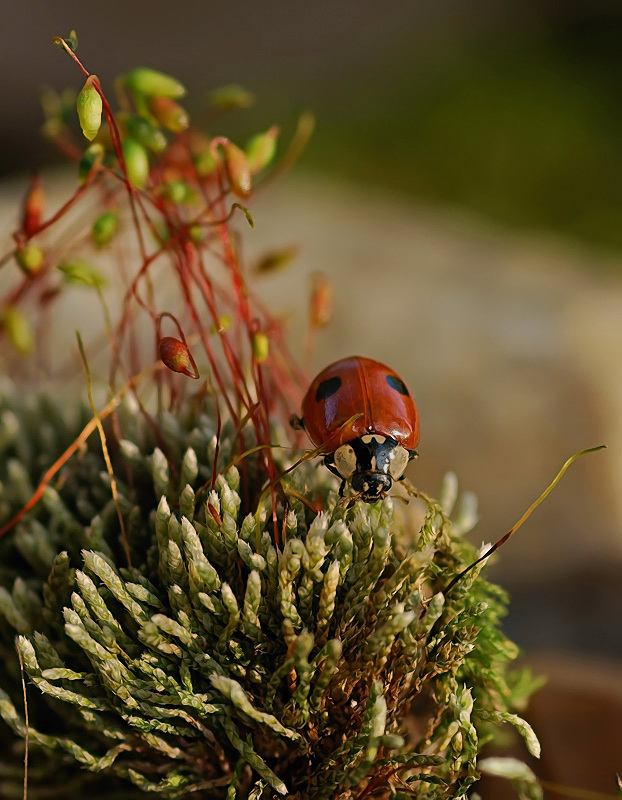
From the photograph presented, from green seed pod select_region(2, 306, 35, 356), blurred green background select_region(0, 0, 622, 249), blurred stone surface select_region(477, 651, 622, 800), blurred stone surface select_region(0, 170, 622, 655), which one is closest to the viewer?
blurred stone surface select_region(477, 651, 622, 800)

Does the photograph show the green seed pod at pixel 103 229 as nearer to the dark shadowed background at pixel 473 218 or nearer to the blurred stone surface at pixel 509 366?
the dark shadowed background at pixel 473 218

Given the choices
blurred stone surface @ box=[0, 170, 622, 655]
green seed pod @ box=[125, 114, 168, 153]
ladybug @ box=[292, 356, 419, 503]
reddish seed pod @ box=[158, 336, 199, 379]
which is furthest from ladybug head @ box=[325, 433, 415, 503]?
blurred stone surface @ box=[0, 170, 622, 655]

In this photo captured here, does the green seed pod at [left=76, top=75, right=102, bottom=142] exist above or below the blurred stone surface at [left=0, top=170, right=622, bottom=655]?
below

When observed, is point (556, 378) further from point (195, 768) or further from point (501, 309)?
point (195, 768)

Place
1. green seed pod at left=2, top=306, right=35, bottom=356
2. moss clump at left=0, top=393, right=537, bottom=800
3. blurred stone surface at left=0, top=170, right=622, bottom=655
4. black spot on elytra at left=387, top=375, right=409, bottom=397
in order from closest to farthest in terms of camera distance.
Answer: moss clump at left=0, top=393, right=537, bottom=800, black spot on elytra at left=387, top=375, right=409, bottom=397, green seed pod at left=2, top=306, right=35, bottom=356, blurred stone surface at left=0, top=170, right=622, bottom=655

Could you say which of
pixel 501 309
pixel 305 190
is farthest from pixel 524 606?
pixel 305 190

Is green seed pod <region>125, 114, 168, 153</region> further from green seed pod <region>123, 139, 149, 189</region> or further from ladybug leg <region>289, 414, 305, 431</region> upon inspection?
ladybug leg <region>289, 414, 305, 431</region>

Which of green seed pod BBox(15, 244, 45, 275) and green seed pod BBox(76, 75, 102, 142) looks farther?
green seed pod BBox(15, 244, 45, 275)
